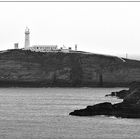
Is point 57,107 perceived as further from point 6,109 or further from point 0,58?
point 0,58

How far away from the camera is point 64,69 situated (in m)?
124

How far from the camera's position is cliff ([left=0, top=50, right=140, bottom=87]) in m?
122

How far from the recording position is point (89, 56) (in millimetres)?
126250

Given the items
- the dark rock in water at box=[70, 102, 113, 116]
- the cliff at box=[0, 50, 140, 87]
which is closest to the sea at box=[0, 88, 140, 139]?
the dark rock in water at box=[70, 102, 113, 116]

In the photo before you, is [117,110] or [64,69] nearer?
[117,110]

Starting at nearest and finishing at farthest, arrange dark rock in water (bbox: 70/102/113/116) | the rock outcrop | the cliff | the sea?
the sea, the rock outcrop, dark rock in water (bbox: 70/102/113/116), the cliff

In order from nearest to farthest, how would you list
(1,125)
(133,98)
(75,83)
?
(1,125) < (133,98) < (75,83)

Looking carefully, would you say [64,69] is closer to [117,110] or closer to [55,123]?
[117,110]

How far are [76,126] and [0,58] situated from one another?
67530 millimetres

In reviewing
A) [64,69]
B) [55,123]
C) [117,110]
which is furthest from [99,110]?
[64,69]

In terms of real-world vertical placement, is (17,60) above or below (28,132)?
above

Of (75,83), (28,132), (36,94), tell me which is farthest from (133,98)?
(75,83)

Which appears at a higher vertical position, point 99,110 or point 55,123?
point 99,110

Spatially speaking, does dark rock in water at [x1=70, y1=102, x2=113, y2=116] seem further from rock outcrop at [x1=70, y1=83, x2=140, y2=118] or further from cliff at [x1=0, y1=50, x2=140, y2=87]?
cliff at [x1=0, y1=50, x2=140, y2=87]
